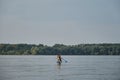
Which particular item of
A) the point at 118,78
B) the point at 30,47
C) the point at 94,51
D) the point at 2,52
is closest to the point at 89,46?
the point at 94,51

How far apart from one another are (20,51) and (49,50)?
18.9 feet

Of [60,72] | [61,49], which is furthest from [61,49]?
[60,72]

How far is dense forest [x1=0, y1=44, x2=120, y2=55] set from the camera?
7631cm

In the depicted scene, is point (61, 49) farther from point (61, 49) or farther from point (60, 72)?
point (60, 72)

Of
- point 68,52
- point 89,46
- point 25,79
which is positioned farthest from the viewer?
point 68,52

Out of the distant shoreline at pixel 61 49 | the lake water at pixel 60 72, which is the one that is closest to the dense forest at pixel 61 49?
the distant shoreline at pixel 61 49

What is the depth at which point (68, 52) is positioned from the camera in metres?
82.2

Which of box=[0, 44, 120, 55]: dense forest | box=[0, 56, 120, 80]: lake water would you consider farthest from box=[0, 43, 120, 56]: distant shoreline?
box=[0, 56, 120, 80]: lake water

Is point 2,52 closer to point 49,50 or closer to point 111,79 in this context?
point 49,50

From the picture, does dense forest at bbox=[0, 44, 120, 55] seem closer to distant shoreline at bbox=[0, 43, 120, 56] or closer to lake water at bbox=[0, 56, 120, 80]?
distant shoreline at bbox=[0, 43, 120, 56]

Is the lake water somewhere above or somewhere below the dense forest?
below

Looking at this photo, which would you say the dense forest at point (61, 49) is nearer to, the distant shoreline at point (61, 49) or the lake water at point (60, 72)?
the distant shoreline at point (61, 49)

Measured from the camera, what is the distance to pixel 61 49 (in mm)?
78750

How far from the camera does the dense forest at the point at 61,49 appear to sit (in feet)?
250
